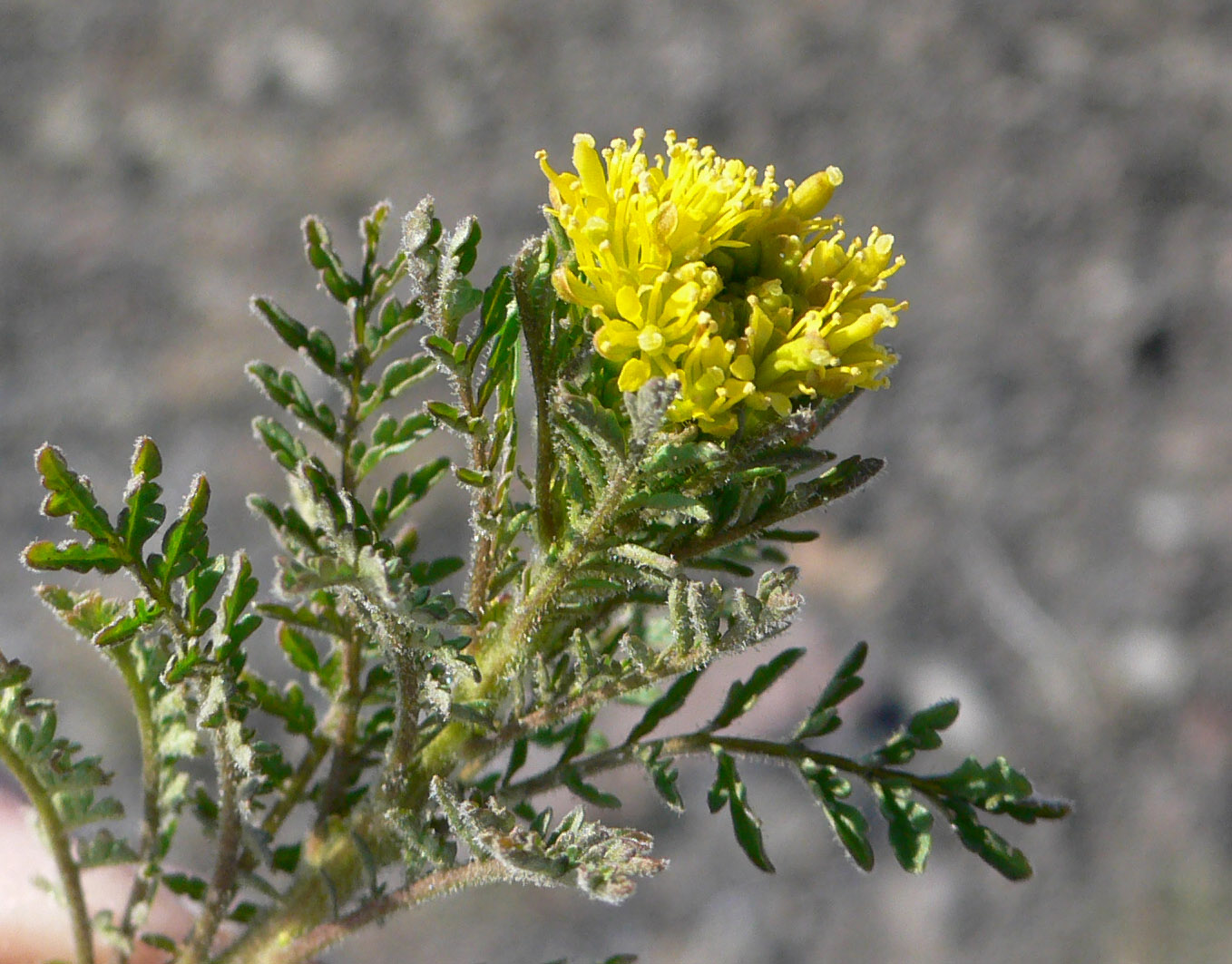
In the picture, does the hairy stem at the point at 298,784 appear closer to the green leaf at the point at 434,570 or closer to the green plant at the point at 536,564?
the green plant at the point at 536,564

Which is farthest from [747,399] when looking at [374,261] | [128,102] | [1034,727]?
[128,102]

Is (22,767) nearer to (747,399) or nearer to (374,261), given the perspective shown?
(374,261)

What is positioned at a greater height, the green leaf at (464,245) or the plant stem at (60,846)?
the green leaf at (464,245)

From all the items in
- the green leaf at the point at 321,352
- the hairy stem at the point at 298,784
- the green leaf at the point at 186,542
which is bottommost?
the hairy stem at the point at 298,784

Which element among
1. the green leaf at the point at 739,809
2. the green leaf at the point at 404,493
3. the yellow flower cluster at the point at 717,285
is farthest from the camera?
the green leaf at the point at 404,493

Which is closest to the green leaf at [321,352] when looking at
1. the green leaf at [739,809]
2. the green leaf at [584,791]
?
the green leaf at [584,791]

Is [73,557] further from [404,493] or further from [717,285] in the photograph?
[717,285]
